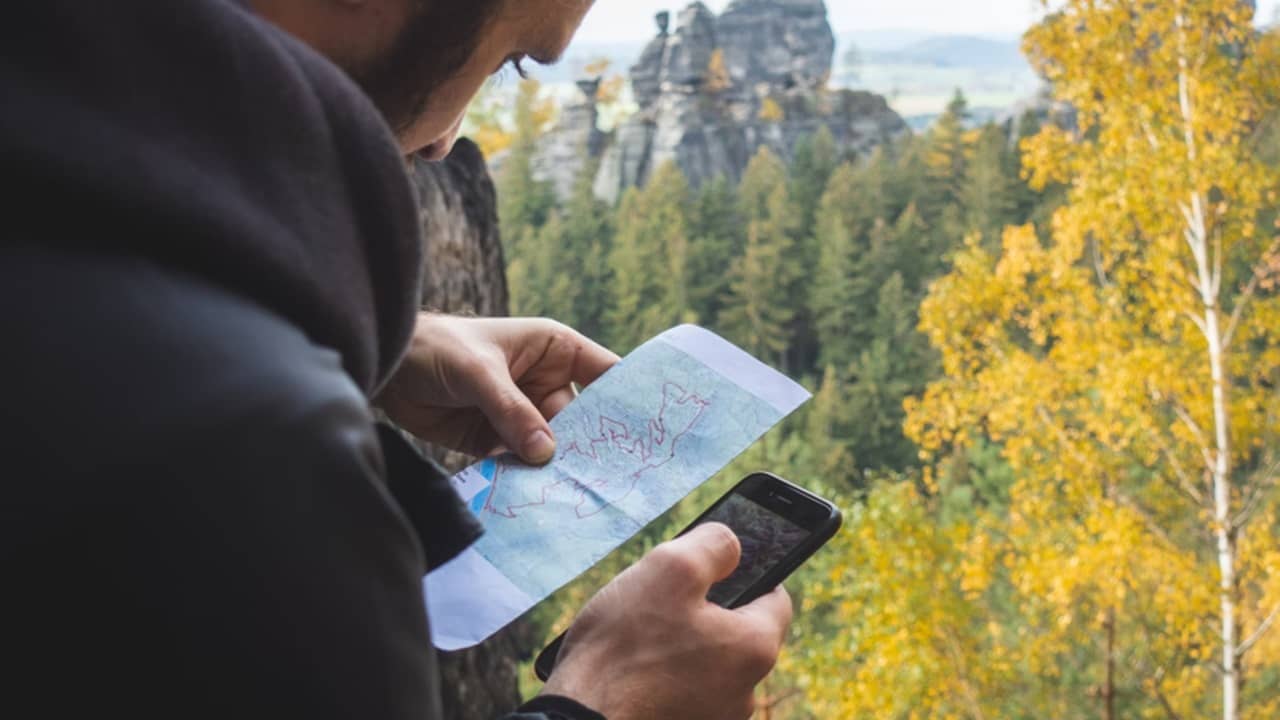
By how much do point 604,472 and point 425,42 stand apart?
0.53 m

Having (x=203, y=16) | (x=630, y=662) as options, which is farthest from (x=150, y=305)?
(x=630, y=662)

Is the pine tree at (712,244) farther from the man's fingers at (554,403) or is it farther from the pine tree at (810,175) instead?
the man's fingers at (554,403)

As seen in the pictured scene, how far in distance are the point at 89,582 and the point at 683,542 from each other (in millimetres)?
520

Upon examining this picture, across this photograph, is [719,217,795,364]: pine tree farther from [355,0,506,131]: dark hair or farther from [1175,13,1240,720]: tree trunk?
[355,0,506,131]: dark hair

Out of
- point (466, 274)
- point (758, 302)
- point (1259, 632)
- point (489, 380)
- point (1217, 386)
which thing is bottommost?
point (758, 302)

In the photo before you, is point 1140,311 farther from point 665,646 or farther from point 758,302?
point 758,302

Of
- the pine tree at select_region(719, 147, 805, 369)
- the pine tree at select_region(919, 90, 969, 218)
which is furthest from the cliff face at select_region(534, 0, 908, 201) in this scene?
the pine tree at select_region(719, 147, 805, 369)

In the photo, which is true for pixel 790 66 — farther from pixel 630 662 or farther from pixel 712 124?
pixel 630 662

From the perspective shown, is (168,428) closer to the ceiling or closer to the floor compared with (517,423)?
closer to the ceiling

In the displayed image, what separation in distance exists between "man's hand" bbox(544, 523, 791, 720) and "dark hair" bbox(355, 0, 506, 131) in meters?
0.39

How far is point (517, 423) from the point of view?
125 centimetres

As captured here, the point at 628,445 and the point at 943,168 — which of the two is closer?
the point at 628,445

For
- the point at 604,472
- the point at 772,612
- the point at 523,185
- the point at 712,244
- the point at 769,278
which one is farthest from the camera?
the point at 523,185

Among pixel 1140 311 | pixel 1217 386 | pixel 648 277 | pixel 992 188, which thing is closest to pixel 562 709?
pixel 1140 311
